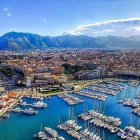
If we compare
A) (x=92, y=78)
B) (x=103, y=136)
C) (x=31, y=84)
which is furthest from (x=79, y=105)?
(x=92, y=78)

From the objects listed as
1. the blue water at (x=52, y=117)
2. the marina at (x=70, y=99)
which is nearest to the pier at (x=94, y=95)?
the blue water at (x=52, y=117)

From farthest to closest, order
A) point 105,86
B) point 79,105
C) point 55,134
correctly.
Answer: point 105,86
point 79,105
point 55,134

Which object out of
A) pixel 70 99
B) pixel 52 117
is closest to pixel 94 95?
pixel 70 99

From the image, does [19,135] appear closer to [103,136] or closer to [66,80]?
[103,136]

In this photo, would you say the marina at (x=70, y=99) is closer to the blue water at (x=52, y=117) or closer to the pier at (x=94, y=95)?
the blue water at (x=52, y=117)

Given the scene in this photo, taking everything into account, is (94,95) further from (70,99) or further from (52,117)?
(52,117)

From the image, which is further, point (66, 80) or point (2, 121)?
point (66, 80)

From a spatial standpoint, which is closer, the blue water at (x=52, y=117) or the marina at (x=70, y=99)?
the blue water at (x=52, y=117)

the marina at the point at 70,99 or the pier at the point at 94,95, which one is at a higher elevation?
the pier at the point at 94,95
